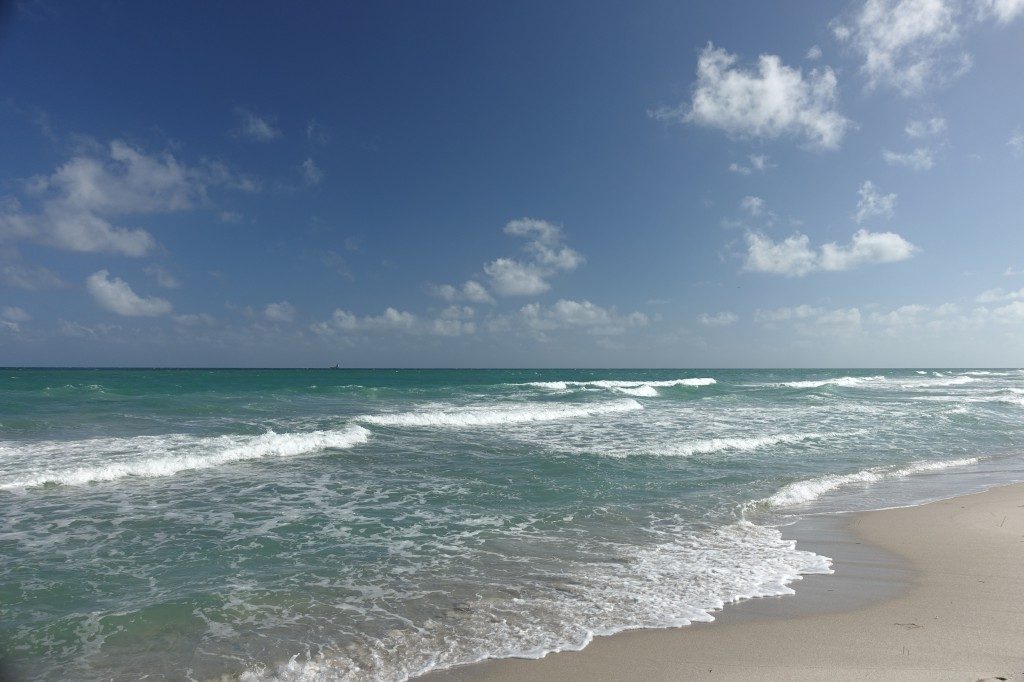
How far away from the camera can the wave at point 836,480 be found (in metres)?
9.80

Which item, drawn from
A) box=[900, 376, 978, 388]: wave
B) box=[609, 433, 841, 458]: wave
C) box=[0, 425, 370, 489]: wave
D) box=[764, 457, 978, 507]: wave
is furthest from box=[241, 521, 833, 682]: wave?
box=[900, 376, 978, 388]: wave

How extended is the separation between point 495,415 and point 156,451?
1300cm

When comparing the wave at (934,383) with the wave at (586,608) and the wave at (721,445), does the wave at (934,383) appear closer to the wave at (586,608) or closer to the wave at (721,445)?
the wave at (721,445)

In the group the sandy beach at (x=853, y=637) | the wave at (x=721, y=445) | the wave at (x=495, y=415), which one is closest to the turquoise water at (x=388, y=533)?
the wave at (x=721, y=445)

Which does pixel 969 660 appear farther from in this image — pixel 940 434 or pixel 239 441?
pixel 940 434

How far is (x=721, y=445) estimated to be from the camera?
15273mm

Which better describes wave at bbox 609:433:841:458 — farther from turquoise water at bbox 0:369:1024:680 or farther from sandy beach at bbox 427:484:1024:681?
sandy beach at bbox 427:484:1024:681

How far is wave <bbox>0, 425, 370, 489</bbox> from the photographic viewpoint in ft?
35.1

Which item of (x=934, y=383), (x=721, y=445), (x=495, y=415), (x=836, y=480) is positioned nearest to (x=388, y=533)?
(x=836, y=480)

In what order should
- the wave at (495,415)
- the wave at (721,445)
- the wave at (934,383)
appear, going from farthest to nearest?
the wave at (934,383) < the wave at (495,415) < the wave at (721,445)

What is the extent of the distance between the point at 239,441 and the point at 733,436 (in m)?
14.6

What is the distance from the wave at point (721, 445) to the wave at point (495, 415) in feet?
25.4

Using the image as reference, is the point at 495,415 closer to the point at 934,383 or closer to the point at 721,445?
the point at 721,445

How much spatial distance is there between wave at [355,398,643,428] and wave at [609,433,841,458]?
305 inches
